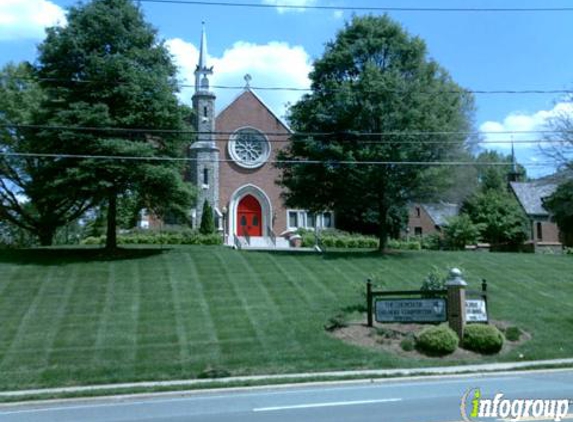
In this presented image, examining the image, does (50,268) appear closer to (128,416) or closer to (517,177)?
(128,416)

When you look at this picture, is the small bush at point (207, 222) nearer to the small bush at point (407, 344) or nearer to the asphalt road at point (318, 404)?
the small bush at point (407, 344)

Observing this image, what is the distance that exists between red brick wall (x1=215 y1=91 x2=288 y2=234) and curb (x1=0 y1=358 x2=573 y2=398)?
105 feet

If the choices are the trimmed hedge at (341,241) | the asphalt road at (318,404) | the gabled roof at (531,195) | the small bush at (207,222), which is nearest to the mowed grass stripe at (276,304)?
the asphalt road at (318,404)

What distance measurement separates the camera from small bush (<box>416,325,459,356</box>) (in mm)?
14898

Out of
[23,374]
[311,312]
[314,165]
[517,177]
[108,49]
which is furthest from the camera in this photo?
[517,177]

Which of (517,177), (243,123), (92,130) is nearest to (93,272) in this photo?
(92,130)

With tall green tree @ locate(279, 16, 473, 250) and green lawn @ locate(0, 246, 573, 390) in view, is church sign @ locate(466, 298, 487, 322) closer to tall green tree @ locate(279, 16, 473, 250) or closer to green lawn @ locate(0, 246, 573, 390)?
green lawn @ locate(0, 246, 573, 390)

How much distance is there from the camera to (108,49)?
26.0m

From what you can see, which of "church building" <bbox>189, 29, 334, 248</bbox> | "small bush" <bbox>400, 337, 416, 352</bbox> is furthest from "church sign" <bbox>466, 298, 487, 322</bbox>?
"church building" <bbox>189, 29, 334, 248</bbox>

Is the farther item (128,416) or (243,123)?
(243,123)

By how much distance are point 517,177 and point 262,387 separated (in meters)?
56.0

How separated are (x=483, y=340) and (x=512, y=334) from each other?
1.45 metres

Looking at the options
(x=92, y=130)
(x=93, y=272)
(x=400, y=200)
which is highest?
(x=92, y=130)

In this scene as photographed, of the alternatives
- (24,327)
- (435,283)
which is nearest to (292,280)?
(435,283)
